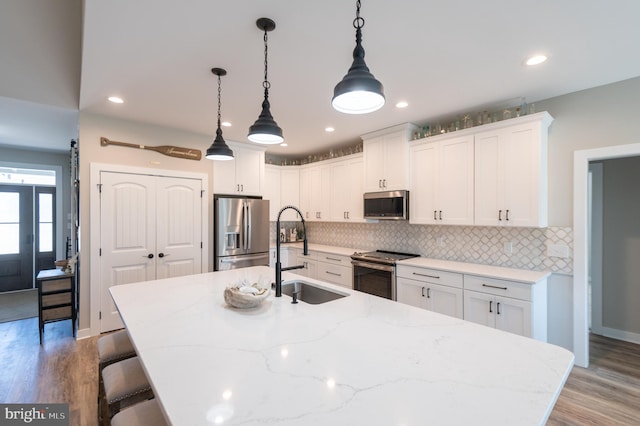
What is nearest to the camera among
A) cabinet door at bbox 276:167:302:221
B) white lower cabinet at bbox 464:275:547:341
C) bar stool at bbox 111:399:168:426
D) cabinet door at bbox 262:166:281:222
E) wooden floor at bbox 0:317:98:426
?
bar stool at bbox 111:399:168:426

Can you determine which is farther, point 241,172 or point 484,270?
point 241,172

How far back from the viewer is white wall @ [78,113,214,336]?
338 cm

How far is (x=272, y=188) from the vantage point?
211 inches

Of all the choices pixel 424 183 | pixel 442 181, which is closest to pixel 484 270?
pixel 442 181

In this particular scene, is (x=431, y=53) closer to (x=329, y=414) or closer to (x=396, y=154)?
(x=396, y=154)

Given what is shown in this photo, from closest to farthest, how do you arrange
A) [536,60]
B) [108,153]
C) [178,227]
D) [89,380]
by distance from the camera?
[536,60] < [89,380] < [108,153] < [178,227]

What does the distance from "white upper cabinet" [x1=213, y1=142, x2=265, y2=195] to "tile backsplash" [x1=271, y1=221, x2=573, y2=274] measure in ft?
5.64

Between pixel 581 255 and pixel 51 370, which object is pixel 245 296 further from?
pixel 581 255

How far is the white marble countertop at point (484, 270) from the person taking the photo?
8.75 ft

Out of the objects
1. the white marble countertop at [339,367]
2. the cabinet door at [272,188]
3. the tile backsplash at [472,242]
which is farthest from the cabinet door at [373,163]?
the white marble countertop at [339,367]

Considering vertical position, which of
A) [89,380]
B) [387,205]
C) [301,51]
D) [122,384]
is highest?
[301,51]

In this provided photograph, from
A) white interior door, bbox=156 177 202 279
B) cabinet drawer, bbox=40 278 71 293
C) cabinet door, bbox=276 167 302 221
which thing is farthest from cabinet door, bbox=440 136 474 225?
cabinet drawer, bbox=40 278 71 293

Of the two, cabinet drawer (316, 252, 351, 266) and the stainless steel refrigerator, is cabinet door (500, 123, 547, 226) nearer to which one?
cabinet drawer (316, 252, 351, 266)

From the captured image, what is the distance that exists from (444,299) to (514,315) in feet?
2.06
